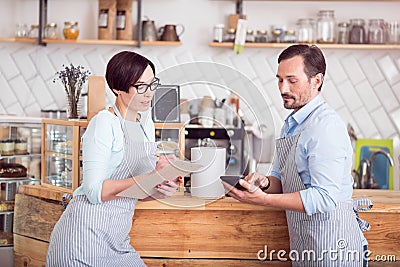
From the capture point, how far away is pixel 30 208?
290cm

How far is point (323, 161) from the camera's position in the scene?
2.21 m

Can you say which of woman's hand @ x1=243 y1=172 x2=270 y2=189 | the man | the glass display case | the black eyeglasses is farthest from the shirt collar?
the glass display case

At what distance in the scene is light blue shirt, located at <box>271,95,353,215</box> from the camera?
7.27 ft

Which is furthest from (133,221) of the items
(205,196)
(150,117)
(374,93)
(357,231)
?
(374,93)

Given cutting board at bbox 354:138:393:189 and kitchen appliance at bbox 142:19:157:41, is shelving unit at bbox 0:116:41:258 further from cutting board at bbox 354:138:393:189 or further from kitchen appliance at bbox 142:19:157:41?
cutting board at bbox 354:138:393:189

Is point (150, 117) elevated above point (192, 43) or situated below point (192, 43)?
below

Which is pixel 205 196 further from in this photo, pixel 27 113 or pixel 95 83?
pixel 27 113

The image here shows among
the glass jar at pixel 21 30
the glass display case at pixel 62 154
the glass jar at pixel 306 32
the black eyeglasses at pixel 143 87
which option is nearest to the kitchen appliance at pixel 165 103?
the black eyeglasses at pixel 143 87

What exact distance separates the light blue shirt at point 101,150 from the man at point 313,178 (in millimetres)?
448

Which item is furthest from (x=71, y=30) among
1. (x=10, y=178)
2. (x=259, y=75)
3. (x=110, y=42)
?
(x=10, y=178)

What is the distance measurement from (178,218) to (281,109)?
2.95 metres

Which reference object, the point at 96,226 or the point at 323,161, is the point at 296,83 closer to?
the point at 323,161

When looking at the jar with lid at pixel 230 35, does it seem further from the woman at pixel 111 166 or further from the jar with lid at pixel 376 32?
the woman at pixel 111 166

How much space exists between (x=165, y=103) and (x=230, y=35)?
10.2 feet
